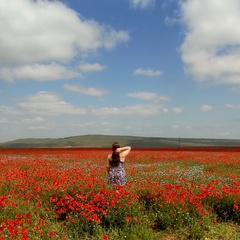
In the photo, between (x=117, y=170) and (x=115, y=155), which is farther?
(x=117, y=170)

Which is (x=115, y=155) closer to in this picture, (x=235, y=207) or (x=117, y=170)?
(x=117, y=170)

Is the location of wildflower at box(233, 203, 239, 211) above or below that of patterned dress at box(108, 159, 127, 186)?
below

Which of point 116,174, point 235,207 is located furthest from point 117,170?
point 235,207

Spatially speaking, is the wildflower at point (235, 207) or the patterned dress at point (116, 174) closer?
the wildflower at point (235, 207)

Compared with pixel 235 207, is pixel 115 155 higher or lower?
higher

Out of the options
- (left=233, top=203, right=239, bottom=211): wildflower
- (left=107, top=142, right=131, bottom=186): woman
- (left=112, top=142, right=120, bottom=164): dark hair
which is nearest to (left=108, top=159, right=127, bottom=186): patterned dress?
(left=107, top=142, right=131, bottom=186): woman

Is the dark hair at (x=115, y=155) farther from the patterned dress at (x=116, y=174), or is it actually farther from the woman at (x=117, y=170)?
the patterned dress at (x=116, y=174)

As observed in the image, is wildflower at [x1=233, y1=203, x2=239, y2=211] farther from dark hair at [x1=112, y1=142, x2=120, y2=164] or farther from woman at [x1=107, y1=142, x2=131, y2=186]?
dark hair at [x1=112, y1=142, x2=120, y2=164]

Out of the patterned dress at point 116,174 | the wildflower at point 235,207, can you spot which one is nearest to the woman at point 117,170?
the patterned dress at point 116,174

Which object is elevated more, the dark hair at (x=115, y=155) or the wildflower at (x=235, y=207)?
the dark hair at (x=115, y=155)

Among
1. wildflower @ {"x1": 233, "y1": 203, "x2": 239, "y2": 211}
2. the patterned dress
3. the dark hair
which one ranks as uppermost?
the dark hair

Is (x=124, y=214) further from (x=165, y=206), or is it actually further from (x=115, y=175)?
(x=115, y=175)

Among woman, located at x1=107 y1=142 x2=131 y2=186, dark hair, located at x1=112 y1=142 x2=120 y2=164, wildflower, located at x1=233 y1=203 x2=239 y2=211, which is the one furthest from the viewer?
woman, located at x1=107 y1=142 x2=131 y2=186

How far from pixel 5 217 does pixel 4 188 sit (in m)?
3.52
